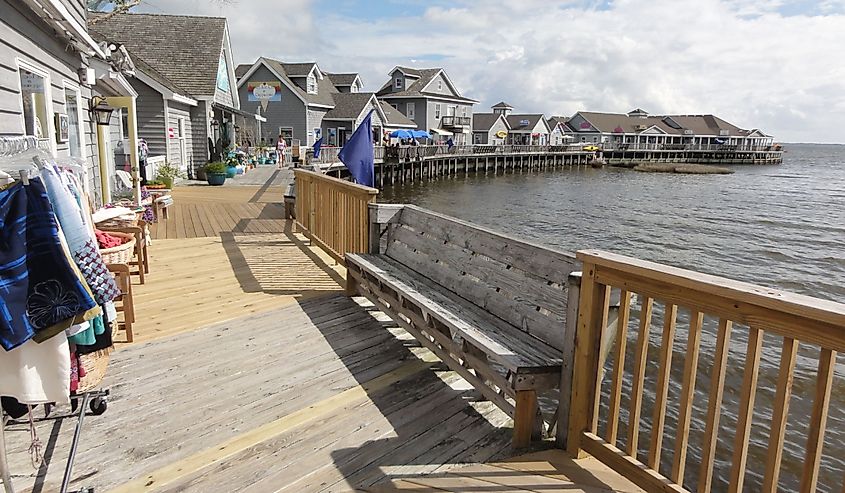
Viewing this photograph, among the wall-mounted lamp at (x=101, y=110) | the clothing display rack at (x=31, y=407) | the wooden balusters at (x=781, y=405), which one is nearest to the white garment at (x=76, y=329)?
the clothing display rack at (x=31, y=407)

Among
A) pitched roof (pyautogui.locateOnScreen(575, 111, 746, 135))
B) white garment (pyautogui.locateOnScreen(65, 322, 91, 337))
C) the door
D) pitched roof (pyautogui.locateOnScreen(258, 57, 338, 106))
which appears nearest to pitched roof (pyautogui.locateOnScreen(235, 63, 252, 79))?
pitched roof (pyautogui.locateOnScreen(258, 57, 338, 106))

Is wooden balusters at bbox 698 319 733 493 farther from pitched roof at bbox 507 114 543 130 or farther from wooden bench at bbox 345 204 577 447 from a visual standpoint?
pitched roof at bbox 507 114 543 130

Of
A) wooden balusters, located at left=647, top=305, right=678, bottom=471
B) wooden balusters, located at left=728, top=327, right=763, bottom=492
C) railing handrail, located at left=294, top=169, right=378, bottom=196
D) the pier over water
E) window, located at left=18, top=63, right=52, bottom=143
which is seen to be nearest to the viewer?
wooden balusters, located at left=728, top=327, right=763, bottom=492

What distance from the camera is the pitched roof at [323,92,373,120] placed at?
3766cm

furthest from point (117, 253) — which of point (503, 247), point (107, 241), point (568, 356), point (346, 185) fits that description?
point (568, 356)

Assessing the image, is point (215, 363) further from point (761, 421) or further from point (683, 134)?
point (683, 134)

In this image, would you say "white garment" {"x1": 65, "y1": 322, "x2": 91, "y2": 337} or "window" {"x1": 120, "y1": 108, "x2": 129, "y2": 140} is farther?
"window" {"x1": 120, "y1": 108, "x2": 129, "y2": 140}

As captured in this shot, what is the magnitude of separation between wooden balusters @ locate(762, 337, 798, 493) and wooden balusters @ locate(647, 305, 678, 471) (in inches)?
15.6

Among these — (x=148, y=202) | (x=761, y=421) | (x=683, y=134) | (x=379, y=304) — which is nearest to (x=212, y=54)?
(x=148, y=202)

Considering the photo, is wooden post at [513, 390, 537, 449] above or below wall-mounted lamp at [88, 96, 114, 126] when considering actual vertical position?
below

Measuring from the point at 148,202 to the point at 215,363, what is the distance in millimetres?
5873

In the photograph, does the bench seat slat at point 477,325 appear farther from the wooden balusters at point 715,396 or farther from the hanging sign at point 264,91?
the hanging sign at point 264,91

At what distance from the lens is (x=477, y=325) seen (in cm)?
341

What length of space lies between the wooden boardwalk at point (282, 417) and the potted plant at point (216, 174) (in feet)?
36.8
